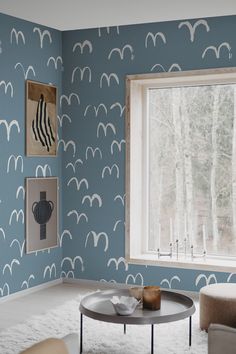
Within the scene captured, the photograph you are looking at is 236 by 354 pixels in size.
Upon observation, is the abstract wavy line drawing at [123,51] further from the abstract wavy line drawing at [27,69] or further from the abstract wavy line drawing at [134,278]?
the abstract wavy line drawing at [134,278]

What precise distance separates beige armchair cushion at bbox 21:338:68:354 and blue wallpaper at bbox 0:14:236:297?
3594 mm

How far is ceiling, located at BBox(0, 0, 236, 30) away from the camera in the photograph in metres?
4.95

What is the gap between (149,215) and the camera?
6406 mm

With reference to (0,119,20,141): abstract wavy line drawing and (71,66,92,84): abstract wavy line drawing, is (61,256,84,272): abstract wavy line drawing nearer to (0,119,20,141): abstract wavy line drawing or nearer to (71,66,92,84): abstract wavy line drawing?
(0,119,20,141): abstract wavy line drawing

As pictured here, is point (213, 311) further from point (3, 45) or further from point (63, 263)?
point (3, 45)

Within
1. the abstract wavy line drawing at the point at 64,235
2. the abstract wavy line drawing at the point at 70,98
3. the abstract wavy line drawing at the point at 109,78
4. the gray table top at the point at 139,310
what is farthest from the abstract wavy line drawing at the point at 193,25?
the gray table top at the point at 139,310

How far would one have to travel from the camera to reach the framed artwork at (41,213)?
6039 millimetres

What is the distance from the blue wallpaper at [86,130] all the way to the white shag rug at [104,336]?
991 millimetres

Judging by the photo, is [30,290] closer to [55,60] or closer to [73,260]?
[73,260]

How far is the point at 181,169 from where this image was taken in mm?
6234

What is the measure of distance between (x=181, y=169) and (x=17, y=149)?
1683 millimetres

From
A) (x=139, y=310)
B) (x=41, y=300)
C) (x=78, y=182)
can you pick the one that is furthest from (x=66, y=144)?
(x=139, y=310)

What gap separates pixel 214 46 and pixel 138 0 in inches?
48.3

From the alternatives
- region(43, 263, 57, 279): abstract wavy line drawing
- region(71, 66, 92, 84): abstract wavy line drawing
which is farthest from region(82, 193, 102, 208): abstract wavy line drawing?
region(71, 66, 92, 84): abstract wavy line drawing
